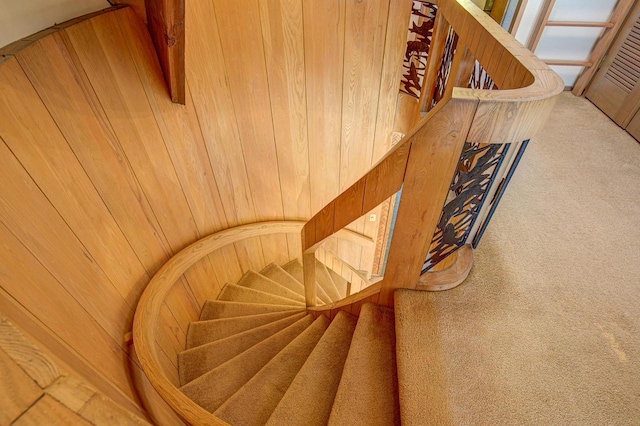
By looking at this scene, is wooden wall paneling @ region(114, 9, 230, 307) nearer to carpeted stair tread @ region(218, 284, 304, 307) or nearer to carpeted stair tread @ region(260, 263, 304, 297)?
carpeted stair tread @ region(218, 284, 304, 307)

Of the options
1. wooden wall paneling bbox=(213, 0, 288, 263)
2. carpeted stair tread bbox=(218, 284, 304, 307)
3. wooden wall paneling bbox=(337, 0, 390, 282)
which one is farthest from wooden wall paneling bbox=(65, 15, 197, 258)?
wooden wall paneling bbox=(337, 0, 390, 282)

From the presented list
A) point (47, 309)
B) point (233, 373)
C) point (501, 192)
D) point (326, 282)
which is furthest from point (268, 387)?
point (326, 282)

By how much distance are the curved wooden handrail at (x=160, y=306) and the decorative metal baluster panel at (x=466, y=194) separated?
1.31 metres

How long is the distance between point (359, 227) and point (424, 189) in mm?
2884

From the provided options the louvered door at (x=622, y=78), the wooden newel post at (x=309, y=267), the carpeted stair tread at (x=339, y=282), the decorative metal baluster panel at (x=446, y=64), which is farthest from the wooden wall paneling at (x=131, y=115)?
the louvered door at (x=622, y=78)

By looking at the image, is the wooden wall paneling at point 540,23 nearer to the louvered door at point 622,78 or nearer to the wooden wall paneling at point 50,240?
the louvered door at point 622,78

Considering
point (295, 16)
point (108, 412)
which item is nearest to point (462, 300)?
point (108, 412)

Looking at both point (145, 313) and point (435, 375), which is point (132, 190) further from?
point (435, 375)

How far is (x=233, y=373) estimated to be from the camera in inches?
90.4

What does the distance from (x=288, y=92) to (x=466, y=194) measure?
6.08 ft

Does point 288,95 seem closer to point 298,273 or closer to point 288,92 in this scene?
point 288,92

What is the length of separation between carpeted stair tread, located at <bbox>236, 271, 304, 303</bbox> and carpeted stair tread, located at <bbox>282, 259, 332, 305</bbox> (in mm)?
354

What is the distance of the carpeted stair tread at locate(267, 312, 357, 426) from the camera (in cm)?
154

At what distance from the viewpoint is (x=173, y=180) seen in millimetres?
2354
